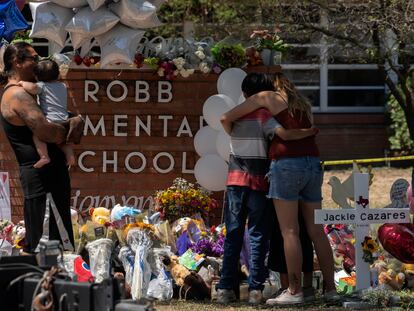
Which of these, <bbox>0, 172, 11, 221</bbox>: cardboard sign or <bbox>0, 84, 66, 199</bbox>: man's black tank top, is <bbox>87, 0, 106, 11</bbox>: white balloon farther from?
<bbox>0, 172, 11, 221</bbox>: cardboard sign

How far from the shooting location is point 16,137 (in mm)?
7082

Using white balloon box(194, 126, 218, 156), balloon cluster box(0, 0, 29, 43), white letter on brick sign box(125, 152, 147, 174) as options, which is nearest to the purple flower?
white balloon box(194, 126, 218, 156)

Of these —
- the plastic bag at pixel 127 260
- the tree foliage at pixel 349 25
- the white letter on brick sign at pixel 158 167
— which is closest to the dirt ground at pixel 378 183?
the tree foliage at pixel 349 25

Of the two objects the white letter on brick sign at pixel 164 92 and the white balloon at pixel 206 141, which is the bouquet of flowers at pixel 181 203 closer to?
the white balloon at pixel 206 141

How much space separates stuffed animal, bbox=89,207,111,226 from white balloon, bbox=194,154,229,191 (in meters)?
0.93

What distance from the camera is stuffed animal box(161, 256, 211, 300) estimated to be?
288 inches

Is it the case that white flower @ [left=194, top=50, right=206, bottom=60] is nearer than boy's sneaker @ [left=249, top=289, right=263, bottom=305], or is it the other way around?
boy's sneaker @ [left=249, top=289, right=263, bottom=305]

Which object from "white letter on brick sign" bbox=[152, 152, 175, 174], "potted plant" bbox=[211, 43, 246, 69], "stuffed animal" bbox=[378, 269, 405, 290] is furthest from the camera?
"white letter on brick sign" bbox=[152, 152, 175, 174]

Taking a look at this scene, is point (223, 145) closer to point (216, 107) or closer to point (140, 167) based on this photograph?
point (216, 107)

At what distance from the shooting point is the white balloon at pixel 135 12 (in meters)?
8.59

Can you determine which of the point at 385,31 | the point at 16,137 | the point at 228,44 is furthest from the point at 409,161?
the point at 16,137

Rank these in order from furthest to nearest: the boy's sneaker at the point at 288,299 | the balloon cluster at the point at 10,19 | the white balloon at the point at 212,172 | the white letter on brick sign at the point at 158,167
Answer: the white letter on brick sign at the point at 158,167 < the balloon cluster at the point at 10,19 < the white balloon at the point at 212,172 < the boy's sneaker at the point at 288,299

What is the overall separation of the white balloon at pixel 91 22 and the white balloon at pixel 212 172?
1.51 m

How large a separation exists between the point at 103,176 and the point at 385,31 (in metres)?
3.85
